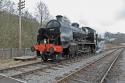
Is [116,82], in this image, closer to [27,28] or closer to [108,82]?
[108,82]

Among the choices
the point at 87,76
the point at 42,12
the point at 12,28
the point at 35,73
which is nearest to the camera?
the point at 87,76

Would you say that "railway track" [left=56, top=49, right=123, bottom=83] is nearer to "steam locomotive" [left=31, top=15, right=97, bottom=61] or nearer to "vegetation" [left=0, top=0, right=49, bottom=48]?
"steam locomotive" [left=31, top=15, right=97, bottom=61]

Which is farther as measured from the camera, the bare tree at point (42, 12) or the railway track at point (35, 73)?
the bare tree at point (42, 12)

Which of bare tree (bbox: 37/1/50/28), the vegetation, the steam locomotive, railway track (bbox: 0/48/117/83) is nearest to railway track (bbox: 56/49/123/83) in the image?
railway track (bbox: 0/48/117/83)

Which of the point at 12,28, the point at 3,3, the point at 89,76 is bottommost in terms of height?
the point at 89,76

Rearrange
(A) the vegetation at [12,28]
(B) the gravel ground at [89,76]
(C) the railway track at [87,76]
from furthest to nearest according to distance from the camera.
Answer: (A) the vegetation at [12,28] → (B) the gravel ground at [89,76] → (C) the railway track at [87,76]

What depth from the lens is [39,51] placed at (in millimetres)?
20391

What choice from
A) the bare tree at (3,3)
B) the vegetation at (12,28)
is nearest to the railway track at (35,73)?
the vegetation at (12,28)

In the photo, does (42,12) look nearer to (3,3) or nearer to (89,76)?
(3,3)

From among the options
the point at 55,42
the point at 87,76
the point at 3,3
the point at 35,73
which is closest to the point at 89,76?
the point at 87,76

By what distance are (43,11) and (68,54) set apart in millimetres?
30299

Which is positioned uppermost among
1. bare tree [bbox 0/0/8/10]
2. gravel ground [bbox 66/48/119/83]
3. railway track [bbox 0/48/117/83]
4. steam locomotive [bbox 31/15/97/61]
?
bare tree [bbox 0/0/8/10]

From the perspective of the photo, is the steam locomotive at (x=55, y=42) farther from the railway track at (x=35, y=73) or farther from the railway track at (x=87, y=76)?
the railway track at (x=35, y=73)

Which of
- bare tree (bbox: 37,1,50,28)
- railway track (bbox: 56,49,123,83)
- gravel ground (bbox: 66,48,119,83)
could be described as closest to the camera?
railway track (bbox: 56,49,123,83)
